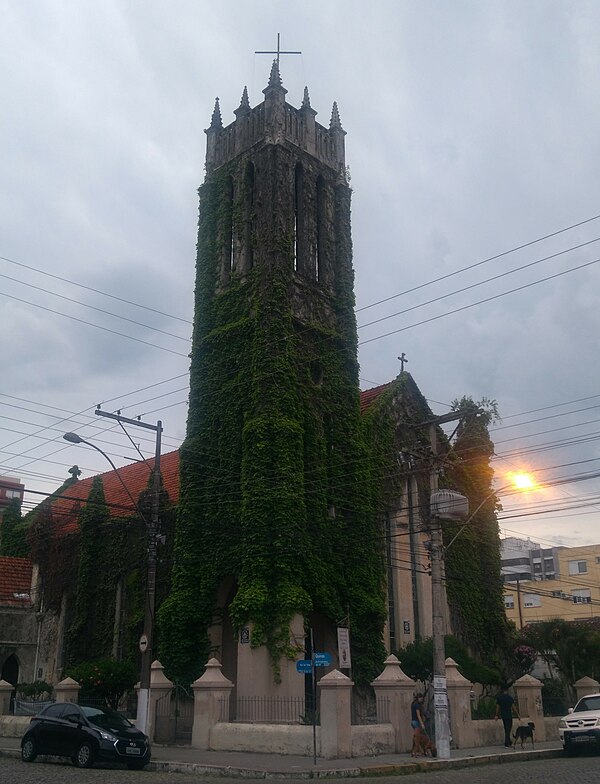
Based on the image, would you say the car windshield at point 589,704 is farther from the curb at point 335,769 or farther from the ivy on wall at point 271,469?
the ivy on wall at point 271,469

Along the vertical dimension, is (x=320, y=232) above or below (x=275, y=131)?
below

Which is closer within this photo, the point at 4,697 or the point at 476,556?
the point at 4,697

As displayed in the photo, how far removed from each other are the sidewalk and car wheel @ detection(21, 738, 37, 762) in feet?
4.90

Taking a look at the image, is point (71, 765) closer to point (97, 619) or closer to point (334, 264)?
point (97, 619)

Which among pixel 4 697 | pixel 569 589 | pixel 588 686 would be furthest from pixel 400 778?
pixel 569 589

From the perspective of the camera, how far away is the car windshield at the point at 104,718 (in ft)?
61.3

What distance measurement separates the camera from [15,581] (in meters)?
38.8

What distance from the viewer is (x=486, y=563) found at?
36.5 metres

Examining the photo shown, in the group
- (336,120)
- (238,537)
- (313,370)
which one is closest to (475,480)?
(313,370)

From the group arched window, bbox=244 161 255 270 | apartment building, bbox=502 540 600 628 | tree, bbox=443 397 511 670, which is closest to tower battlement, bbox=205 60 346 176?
arched window, bbox=244 161 255 270

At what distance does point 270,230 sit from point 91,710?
18733 millimetres

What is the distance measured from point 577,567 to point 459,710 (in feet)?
182

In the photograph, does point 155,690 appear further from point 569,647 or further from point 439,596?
point 569,647

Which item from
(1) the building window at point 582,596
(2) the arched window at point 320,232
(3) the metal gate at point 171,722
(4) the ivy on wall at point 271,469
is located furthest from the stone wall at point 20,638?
(1) the building window at point 582,596
